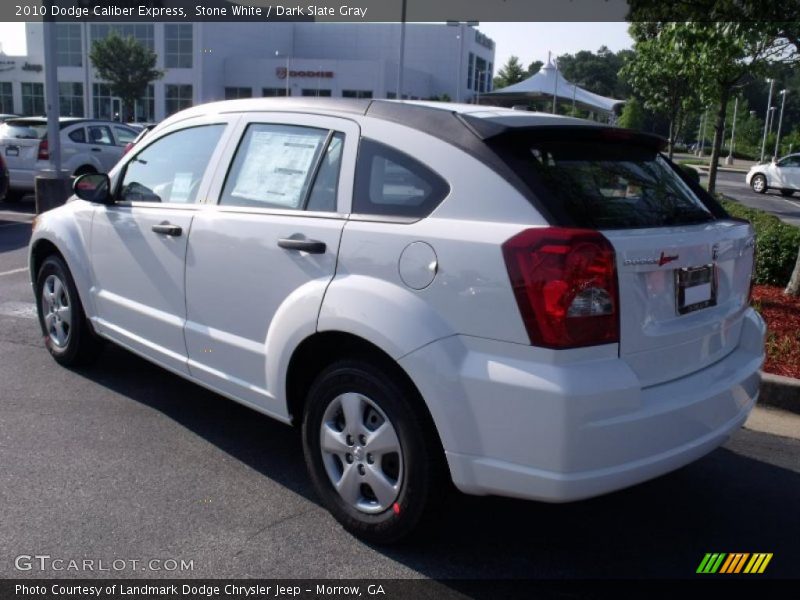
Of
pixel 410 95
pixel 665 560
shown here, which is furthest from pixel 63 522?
pixel 410 95

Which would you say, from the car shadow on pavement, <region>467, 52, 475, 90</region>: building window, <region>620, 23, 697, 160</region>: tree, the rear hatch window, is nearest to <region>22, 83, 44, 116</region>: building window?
<region>467, 52, 475, 90</region>: building window

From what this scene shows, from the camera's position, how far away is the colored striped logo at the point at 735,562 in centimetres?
328

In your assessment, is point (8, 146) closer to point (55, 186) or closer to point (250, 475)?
point (55, 186)

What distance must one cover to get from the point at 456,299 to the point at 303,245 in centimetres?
85

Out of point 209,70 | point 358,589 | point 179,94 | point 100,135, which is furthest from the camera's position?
point 209,70

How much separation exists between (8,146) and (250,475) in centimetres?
1318

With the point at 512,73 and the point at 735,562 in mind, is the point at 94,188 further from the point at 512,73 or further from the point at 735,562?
the point at 512,73

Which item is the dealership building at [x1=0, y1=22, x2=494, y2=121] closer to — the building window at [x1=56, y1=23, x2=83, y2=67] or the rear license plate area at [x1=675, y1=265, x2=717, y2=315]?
the building window at [x1=56, y1=23, x2=83, y2=67]

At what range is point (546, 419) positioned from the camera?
2732mm

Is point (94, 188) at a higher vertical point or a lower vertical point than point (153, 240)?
higher

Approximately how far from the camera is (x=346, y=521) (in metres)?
3.39

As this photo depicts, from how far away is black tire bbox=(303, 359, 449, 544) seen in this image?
3064 millimetres

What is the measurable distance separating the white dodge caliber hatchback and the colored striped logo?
50 cm

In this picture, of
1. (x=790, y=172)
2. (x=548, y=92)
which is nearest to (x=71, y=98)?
(x=548, y=92)
